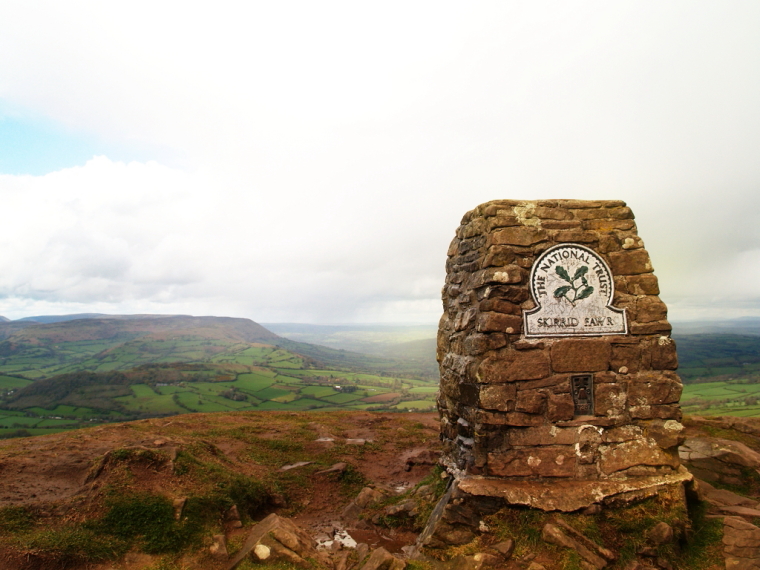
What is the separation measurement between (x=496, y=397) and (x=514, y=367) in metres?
0.59

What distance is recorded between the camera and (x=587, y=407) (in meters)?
6.91

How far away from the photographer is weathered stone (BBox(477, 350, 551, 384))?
6680mm

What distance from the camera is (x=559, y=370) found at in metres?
6.84

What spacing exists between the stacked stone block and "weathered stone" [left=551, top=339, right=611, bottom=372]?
17 mm

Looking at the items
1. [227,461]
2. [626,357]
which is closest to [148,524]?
[227,461]

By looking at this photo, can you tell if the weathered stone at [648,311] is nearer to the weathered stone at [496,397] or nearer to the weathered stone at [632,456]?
the weathered stone at [632,456]

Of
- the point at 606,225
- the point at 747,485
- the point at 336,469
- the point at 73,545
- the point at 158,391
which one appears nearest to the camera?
the point at 73,545

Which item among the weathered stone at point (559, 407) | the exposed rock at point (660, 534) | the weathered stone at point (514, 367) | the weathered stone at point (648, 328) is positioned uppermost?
the weathered stone at point (648, 328)

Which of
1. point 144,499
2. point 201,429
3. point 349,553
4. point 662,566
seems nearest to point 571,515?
point 662,566

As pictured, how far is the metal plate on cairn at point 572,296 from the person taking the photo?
7.00m

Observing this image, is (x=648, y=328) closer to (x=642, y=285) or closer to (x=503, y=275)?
(x=642, y=285)

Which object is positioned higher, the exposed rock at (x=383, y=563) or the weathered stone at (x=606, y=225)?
the weathered stone at (x=606, y=225)

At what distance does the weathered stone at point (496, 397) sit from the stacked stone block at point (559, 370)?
0.6 inches

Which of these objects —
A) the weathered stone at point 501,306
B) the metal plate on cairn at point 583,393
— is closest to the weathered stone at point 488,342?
the weathered stone at point 501,306
